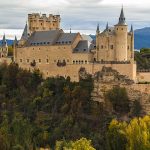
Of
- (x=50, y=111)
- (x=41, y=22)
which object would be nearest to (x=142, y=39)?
(x=41, y=22)

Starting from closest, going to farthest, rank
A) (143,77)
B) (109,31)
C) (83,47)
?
(143,77)
(109,31)
(83,47)

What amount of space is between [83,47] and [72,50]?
1.35 meters

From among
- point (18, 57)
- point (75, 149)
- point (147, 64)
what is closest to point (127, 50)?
point (147, 64)

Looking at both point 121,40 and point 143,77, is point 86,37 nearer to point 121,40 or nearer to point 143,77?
point 121,40

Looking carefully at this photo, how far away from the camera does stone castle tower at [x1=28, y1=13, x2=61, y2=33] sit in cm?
8153

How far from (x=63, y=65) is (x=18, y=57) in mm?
7164

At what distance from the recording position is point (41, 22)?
81.8 metres

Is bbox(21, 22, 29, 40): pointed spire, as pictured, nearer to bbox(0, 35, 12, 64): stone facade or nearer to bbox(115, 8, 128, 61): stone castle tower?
bbox(0, 35, 12, 64): stone facade

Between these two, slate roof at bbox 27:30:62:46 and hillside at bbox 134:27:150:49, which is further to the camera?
hillside at bbox 134:27:150:49

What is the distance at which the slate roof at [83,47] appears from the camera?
72812 millimetres

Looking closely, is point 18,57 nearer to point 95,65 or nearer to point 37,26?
point 37,26

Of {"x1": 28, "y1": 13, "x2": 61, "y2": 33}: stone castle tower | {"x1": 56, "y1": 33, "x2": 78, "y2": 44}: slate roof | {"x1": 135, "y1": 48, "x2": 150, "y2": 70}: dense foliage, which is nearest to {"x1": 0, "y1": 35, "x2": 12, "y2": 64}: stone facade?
{"x1": 28, "y1": 13, "x2": 61, "y2": 33}: stone castle tower

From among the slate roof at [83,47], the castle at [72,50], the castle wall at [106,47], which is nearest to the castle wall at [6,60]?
the castle at [72,50]

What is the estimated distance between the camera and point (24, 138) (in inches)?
2623
